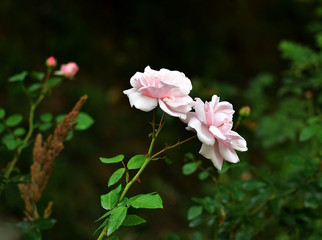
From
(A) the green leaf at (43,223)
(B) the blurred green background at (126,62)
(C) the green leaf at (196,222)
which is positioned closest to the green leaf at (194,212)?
(C) the green leaf at (196,222)

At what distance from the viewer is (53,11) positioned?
109 inches

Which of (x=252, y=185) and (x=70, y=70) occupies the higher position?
(x=70, y=70)

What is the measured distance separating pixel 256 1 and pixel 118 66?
46.4 inches

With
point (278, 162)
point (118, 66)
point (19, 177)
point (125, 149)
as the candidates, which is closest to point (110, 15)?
point (118, 66)

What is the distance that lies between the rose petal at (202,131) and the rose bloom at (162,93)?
2 cm

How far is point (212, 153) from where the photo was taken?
72 centimetres

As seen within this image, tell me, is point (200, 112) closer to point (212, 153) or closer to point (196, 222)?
point (212, 153)

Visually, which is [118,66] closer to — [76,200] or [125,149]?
[125,149]

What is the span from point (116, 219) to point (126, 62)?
231cm

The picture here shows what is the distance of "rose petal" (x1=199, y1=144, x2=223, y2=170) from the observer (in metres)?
0.71

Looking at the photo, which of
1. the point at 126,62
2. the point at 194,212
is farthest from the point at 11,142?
the point at 126,62

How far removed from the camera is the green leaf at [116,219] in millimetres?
671

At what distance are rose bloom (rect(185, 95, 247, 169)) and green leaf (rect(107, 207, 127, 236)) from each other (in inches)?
6.1

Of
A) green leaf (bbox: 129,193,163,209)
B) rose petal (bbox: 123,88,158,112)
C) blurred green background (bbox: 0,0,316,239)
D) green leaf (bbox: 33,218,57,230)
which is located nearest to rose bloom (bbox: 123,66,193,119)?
rose petal (bbox: 123,88,158,112)
